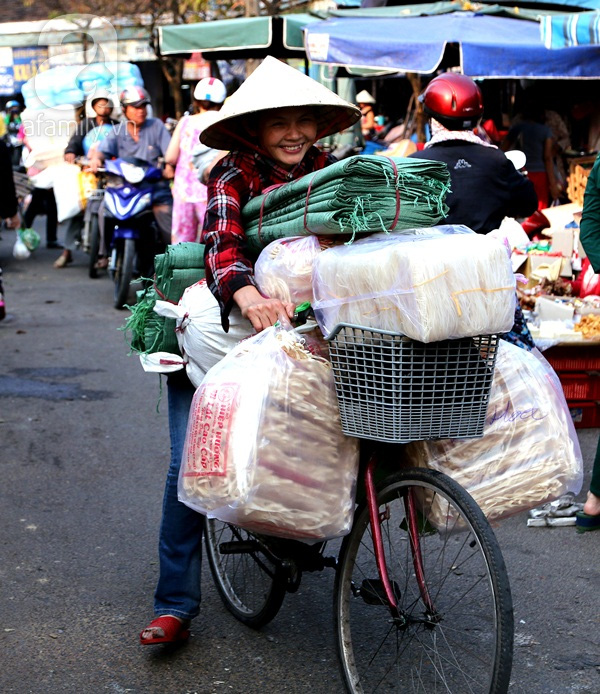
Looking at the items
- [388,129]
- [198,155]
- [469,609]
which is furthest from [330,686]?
[388,129]

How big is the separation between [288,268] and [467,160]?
6.79 feet

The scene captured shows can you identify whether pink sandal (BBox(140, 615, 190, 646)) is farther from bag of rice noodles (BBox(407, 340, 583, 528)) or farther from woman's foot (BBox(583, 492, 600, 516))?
woman's foot (BBox(583, 492, 600, 516))

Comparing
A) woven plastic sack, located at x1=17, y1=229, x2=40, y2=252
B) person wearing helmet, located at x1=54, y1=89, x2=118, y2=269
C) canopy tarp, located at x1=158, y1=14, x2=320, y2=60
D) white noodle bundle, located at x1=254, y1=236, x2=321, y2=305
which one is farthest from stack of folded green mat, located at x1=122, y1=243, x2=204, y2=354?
woven plastic sack, located at x1=17, y1=229, x2=40, y2=252

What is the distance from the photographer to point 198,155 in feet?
31.0

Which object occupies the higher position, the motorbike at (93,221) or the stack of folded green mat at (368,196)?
the stack of folded green mat at (368,196)

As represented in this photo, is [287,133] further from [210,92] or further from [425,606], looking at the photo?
[210,92]

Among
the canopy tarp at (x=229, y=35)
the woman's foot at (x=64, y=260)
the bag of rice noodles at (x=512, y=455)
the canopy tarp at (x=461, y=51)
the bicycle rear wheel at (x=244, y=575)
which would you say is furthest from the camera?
the woman's foot at (x=64, y=260)

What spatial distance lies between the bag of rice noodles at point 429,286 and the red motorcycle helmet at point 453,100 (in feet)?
7.08

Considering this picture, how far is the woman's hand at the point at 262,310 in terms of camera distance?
2.96 metres

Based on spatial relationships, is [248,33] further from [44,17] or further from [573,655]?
[44,17]

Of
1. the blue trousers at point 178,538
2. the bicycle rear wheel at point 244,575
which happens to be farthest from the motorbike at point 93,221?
the blue trousers at point 178,538

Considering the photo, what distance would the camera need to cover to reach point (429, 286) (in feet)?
8.39

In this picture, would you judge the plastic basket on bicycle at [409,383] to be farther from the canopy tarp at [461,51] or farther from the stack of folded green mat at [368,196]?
the canopy tarp at [461,51]

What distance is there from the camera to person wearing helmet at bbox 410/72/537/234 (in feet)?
15.6
